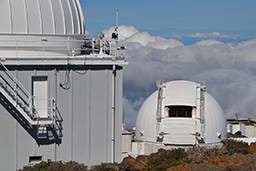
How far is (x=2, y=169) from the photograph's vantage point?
19.7m

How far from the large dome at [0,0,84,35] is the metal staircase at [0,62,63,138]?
186 cm

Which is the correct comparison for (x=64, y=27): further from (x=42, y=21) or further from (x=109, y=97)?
(x=109, y=97)

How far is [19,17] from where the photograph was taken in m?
20.2

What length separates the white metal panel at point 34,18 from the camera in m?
20.3

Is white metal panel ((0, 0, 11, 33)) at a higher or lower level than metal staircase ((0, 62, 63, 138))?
higher

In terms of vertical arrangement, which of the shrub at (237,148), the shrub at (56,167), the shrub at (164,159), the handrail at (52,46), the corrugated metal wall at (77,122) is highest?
the handrail at (52,46)

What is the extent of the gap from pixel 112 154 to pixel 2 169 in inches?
166

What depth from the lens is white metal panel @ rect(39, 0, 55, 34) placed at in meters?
20.4

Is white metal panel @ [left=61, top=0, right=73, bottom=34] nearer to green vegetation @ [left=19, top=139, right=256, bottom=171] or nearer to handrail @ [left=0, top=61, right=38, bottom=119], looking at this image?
handrail @ [left=0, top=61, right=38, bottom=119]

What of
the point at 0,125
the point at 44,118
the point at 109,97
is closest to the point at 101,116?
the point at 109,97

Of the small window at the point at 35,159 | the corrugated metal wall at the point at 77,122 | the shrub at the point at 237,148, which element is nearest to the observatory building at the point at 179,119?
the shrub at the point at 237,148

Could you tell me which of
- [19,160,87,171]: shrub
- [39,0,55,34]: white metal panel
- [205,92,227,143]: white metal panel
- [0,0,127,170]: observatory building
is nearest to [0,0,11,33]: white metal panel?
[0,0,127,170]: observatory building

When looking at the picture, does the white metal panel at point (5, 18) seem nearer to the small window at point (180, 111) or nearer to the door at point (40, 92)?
the door at point (40, 92)

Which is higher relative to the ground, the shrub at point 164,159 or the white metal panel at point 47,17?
the white metal panel at point 47,17
